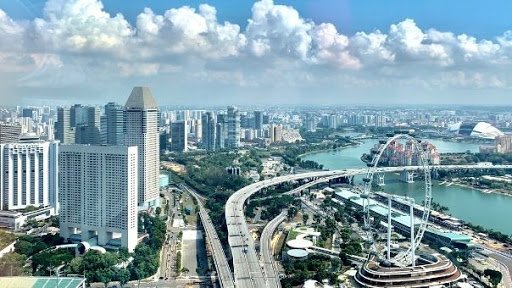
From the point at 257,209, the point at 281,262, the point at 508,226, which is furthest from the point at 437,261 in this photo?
the point at 257,209

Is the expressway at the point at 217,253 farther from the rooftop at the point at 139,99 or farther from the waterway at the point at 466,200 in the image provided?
the waterway at the point at 466,200

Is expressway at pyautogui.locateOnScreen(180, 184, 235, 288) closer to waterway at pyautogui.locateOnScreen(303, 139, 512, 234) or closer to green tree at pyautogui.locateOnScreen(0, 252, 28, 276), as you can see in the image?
green tree at pyautogui.locateOnScreen(0, 252, 28, 276)

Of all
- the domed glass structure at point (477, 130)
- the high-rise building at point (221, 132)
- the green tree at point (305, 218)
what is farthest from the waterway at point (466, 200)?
the domed glass structure at point (477, 130)

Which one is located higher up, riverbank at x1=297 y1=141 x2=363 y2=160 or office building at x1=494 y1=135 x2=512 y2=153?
Answer: office building at x1=494 y1=135 x2=512 y2=153

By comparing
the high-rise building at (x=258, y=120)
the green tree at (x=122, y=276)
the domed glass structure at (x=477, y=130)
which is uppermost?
the high-rise building at (x=258, y=120)

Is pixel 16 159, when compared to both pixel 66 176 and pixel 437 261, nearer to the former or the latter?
pixel 66 176

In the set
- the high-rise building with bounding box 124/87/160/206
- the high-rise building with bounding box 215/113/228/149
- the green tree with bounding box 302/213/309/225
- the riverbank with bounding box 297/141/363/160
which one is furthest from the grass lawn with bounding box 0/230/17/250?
the riverbank with bounding box 297/141/363/160
